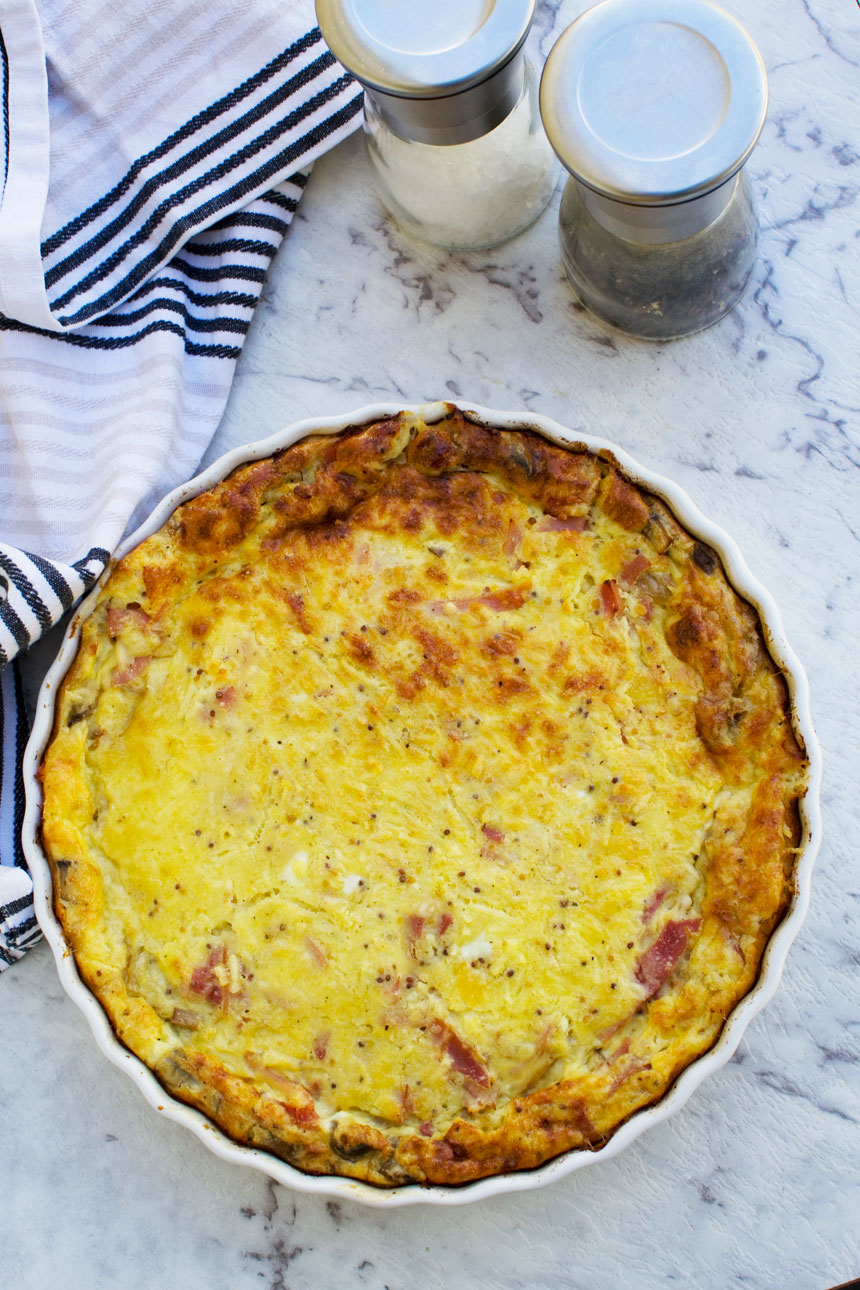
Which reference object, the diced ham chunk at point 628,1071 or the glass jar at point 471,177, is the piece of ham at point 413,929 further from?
the glass jar at point 471,177

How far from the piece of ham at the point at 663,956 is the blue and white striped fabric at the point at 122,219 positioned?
48.7 inches

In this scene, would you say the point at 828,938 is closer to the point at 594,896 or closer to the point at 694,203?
the point at 594,896

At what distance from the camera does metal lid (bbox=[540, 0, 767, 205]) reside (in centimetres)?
198

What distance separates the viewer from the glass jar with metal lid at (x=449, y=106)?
2.00 m

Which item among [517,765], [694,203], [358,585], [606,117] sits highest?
[606,117]

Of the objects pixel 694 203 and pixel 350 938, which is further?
pixel 350 938

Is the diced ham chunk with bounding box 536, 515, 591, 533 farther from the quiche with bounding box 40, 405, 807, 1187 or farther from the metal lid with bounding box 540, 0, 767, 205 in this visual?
the metal lid with bounding box 540, 0, 767, 205

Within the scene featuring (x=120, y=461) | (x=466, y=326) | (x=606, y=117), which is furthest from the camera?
(x=466, y=326)

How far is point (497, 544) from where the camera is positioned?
2.27 meters

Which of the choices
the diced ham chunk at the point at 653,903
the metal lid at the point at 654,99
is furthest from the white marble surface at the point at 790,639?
A: the metal lid at the point at 654,99

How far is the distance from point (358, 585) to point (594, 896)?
737 millimetres

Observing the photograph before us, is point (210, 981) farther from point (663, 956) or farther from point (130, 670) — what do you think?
point (663, 956)

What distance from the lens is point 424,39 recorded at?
2.01 metres

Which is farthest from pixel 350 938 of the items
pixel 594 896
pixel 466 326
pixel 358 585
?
pixel 466 326
